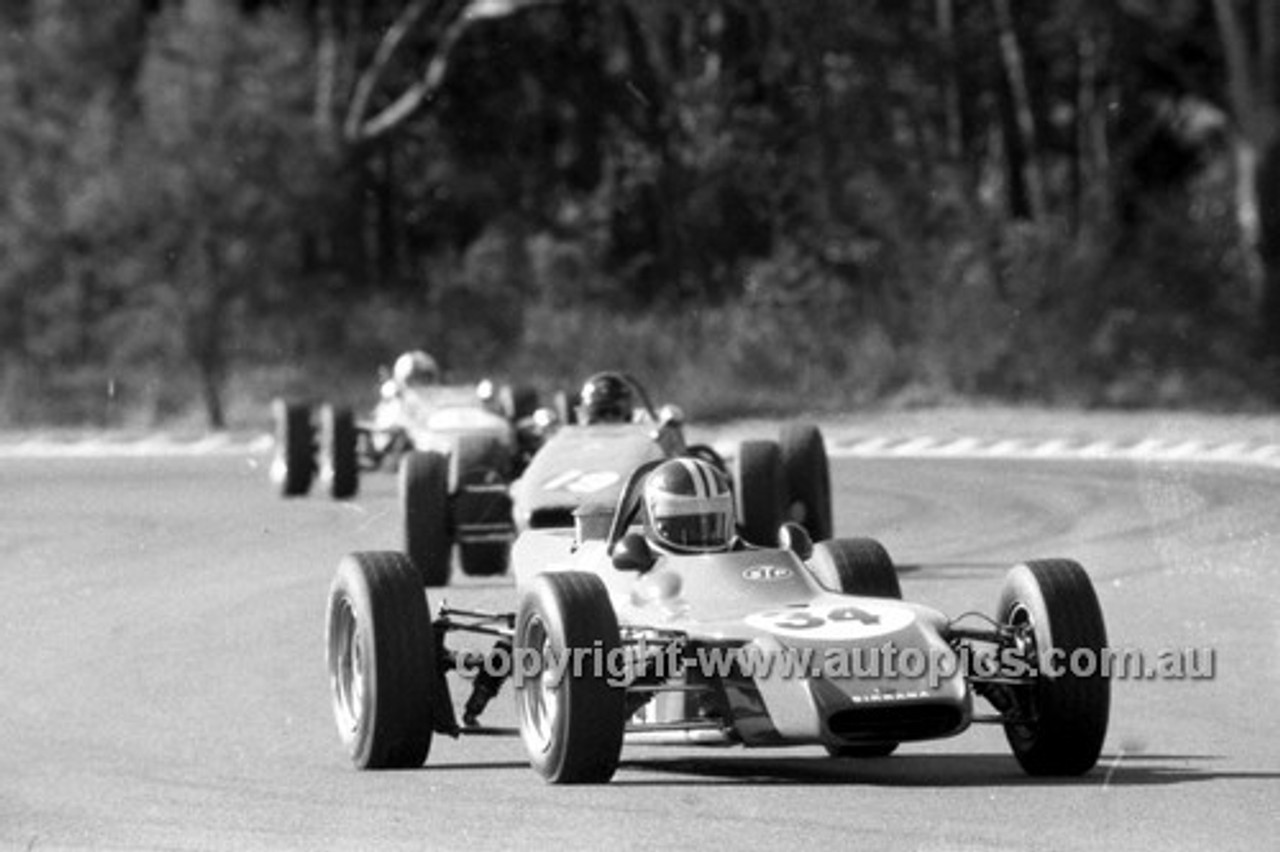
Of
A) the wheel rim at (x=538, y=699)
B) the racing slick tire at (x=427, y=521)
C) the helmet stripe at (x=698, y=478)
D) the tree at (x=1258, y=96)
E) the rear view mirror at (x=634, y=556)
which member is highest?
the tree at (x=1258, y=96)

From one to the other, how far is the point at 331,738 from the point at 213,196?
23.9 meters

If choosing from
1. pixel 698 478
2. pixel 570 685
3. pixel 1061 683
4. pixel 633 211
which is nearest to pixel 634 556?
pixel 698 478

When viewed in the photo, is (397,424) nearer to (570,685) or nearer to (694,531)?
(694,531)

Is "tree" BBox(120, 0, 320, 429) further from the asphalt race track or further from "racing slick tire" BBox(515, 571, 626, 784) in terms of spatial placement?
"racing slick tire" BBox(515, 571, 626, 784)

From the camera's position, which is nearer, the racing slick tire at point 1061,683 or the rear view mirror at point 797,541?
the racing slick tire at point 1061,683

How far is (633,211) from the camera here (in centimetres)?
4031

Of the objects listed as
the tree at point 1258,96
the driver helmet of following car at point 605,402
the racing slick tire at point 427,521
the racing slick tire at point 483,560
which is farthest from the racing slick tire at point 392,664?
the tree at point 1258,96

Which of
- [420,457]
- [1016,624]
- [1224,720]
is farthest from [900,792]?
[420,457]

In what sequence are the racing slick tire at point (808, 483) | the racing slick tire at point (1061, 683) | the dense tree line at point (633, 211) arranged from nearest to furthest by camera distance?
1. the racing slick tire at point (1061, 683)
2. the racing slick tire at point (808, 483)
3. the dense tree line at point (633, 211)

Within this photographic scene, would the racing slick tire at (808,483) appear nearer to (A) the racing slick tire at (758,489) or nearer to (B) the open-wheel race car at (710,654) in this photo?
(A) the racing slick tire at (758,489)

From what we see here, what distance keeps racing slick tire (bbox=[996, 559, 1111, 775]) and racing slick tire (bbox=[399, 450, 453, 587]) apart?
7.95 m

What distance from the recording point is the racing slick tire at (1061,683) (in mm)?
10859

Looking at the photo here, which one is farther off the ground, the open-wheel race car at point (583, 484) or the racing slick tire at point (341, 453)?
the open-wheel race car at point (583, 484)

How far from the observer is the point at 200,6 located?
3709 cm
